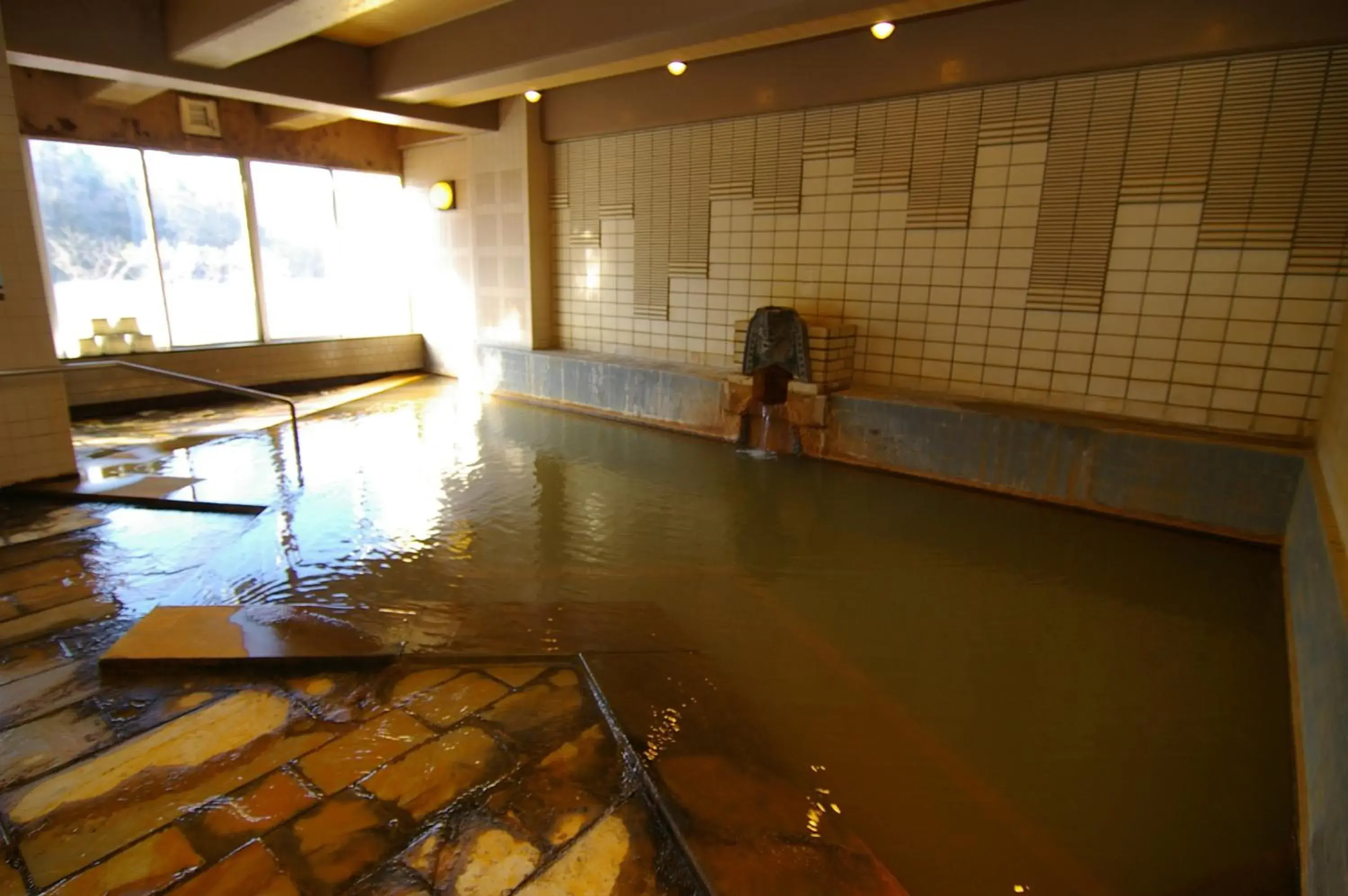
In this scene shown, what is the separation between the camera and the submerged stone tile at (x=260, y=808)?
2014 mm

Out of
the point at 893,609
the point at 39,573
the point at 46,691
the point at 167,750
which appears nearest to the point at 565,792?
the point at 167,750

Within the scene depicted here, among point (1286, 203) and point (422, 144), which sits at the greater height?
point (422, 144)

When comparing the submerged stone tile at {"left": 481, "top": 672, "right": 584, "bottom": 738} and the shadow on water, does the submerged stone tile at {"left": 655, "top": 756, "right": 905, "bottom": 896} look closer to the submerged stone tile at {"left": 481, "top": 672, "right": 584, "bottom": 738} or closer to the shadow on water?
the shadow on water

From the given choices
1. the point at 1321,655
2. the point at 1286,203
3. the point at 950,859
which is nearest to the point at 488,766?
the point at 950,859

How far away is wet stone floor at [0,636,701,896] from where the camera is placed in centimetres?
188

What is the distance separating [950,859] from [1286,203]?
469 cm

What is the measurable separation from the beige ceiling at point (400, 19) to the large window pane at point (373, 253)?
304 cm

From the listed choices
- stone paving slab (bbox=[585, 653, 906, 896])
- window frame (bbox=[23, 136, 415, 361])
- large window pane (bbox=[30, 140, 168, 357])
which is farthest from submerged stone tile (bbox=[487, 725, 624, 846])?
large window pane (bbox=[30, 140, 168, 357])

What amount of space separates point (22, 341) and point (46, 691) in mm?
3324

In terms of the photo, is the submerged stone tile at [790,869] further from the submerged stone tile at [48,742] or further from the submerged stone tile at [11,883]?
the submerged stone tile at [48,742]

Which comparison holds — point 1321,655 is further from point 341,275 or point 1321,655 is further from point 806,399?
point 341,275

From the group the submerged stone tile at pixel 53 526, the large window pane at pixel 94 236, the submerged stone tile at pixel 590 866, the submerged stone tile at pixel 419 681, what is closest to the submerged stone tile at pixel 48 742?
the submerged stone tile at pixel 419 681

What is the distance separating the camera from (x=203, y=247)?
8.07m

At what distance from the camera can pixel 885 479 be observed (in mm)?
5551
